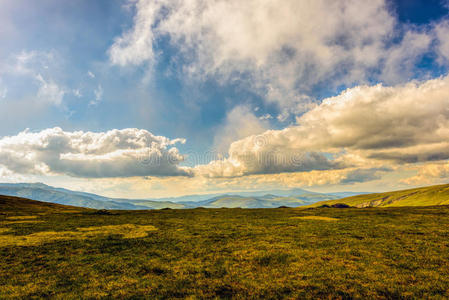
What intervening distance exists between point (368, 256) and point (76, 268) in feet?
81.3

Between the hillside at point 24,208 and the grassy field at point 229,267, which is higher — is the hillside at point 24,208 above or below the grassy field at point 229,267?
below

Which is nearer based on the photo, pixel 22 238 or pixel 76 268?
pixel 76 268

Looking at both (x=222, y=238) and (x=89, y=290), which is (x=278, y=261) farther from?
(x=89, y=290)

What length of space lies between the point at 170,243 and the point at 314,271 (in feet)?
53.4

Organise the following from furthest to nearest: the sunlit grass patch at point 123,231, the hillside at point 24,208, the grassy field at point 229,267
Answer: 1. the hillside at point 24,208
2. the sunlit grass patch at point 123,231
3. the grassy field at point 229,267

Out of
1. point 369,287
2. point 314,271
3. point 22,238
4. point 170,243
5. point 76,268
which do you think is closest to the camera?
point 369,287

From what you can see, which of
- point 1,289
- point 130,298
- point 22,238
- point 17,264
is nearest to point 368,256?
point 130,298

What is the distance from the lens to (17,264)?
58.5ft

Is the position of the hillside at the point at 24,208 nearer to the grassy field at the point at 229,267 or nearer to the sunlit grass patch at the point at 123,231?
the sunlit grass patch at the point at 123,231

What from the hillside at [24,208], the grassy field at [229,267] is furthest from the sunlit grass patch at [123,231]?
the hillside at [24,208]

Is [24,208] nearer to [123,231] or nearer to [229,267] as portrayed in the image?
[123,231]

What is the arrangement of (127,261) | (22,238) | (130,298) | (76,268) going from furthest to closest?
(22,238)
(127,261)
(76,268)
(130,298)

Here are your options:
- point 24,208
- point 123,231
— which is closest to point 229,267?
point 123,231

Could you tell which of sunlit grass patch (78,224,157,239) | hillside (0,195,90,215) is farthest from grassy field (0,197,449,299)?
hillside (0,195,90,215)
